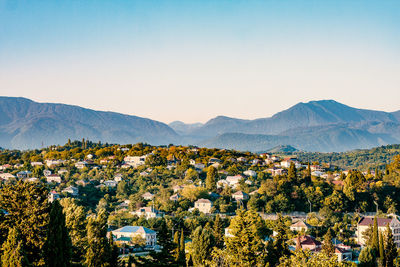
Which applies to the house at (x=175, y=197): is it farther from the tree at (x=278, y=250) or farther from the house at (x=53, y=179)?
the tree at (x=278, y=250)

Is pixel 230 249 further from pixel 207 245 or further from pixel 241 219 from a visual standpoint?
pixel 207 245

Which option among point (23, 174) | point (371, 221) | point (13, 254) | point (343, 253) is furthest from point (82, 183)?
point (13, 254)

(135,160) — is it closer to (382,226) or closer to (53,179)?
(53,179)

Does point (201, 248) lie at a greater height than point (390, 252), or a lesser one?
lesser

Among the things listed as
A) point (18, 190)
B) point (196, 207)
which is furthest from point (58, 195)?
point (18, 190)

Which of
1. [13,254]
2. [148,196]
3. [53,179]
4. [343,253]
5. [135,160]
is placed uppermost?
[135,160]

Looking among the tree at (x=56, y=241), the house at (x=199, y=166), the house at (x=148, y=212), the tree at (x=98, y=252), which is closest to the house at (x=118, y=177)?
the house at (x=199, y=166)

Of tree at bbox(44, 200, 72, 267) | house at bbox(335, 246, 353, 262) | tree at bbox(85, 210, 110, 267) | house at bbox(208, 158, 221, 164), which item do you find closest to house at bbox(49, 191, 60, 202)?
house at bbox(208, 158, 221, 164)

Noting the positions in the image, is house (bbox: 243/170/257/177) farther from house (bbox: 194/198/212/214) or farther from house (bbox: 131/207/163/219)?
house (bbox: 131/207/163/219)
